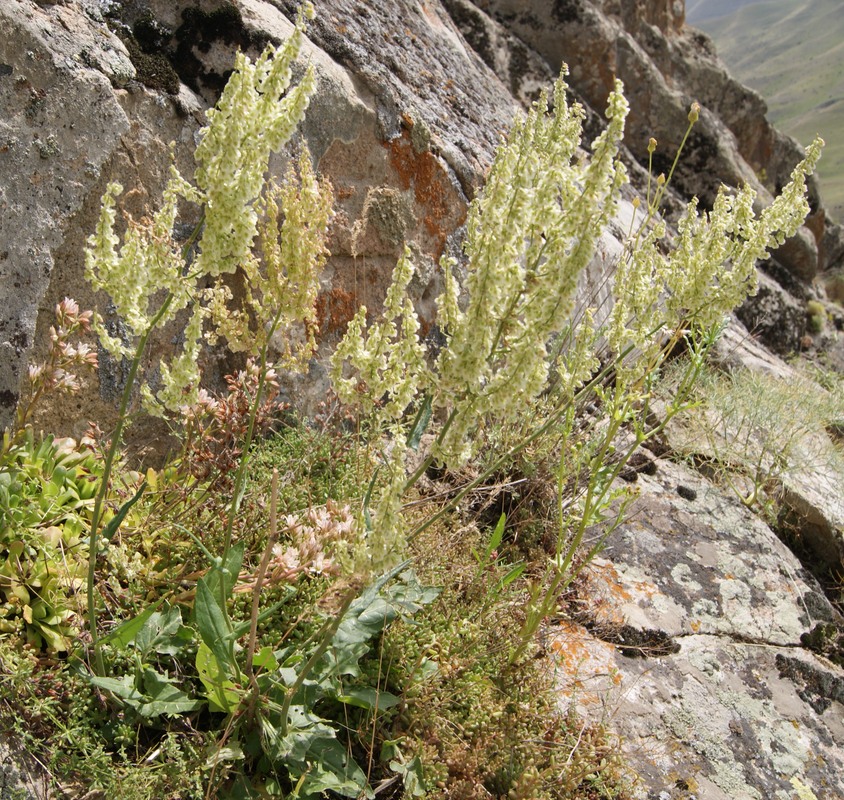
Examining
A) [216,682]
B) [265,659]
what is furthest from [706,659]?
[216,682]

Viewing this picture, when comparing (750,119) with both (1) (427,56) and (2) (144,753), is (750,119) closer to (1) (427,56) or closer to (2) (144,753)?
(1) (427,56)

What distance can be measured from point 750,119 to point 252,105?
11188 mm

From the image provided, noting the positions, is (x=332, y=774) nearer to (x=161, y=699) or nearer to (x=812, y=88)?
(x=161, y=699)

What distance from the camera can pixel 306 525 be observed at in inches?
115

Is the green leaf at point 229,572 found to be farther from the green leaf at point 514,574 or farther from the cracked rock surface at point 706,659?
the cracked rock surface at point 706,659

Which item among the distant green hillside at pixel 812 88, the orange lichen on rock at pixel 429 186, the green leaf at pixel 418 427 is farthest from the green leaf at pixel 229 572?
the distant green hillside at pixel 812 88

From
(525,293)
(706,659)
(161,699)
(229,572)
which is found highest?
(525,293)

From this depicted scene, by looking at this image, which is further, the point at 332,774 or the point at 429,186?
the point at 429,186

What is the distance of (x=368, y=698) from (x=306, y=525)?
0.80 m

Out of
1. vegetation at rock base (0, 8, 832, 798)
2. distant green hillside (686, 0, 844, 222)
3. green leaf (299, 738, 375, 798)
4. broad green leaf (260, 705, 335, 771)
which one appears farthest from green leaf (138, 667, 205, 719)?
distant green hillside (686, 0, 844, 222)

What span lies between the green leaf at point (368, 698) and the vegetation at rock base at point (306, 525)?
12 mm

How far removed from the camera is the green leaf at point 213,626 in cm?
218

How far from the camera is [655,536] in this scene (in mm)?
4176

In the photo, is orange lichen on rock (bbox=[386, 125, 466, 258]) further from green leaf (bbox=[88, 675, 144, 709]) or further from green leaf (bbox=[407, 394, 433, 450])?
green leaf (bbox=[88, 675, 144, 709])
